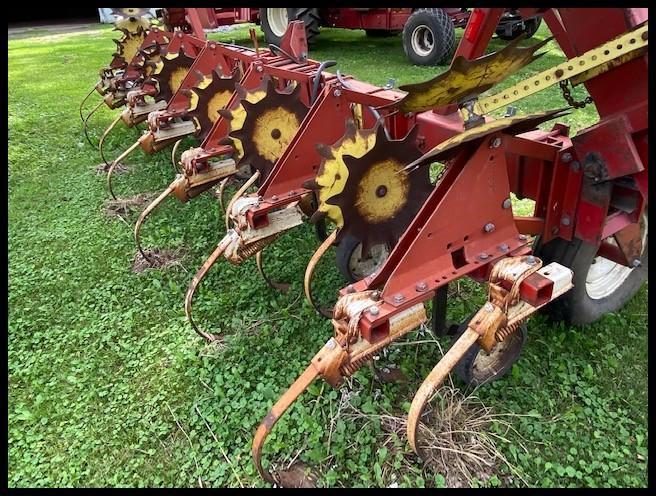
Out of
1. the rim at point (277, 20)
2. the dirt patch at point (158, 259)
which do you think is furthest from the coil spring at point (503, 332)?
the rim at point (277, 20)

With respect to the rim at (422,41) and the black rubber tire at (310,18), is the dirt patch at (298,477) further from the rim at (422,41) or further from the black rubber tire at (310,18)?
the black rubber tire at (310,18)

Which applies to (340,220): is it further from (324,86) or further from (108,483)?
(108,483)

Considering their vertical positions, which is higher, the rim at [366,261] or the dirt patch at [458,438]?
the rim at [366,261]

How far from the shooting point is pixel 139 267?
349 centimetres

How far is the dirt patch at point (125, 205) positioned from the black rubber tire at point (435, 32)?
5048mm

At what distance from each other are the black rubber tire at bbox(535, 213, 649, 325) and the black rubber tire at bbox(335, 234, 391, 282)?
93 centimetres

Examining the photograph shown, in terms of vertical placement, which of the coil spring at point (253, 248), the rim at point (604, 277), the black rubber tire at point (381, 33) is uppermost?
the black rubber tire at point (381, 33)

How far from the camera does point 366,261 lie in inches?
117

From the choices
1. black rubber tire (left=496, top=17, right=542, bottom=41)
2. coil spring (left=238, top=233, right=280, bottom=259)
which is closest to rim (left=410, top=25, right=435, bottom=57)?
black rubber tire (left=496, top=17, right=542, bottom=41)

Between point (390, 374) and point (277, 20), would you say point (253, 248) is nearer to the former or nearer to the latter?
point (390, 374)

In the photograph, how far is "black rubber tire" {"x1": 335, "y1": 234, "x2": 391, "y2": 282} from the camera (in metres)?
2.81

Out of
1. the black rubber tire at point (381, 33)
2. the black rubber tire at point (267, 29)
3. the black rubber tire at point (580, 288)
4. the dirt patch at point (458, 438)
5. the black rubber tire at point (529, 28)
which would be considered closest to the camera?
the dirt patch at point (458, 438)

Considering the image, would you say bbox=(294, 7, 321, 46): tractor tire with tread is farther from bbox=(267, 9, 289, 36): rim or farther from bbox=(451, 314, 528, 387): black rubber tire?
bbox=(451, 314, 528, 387): black rubber tire

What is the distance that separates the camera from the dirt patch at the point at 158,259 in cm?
347
